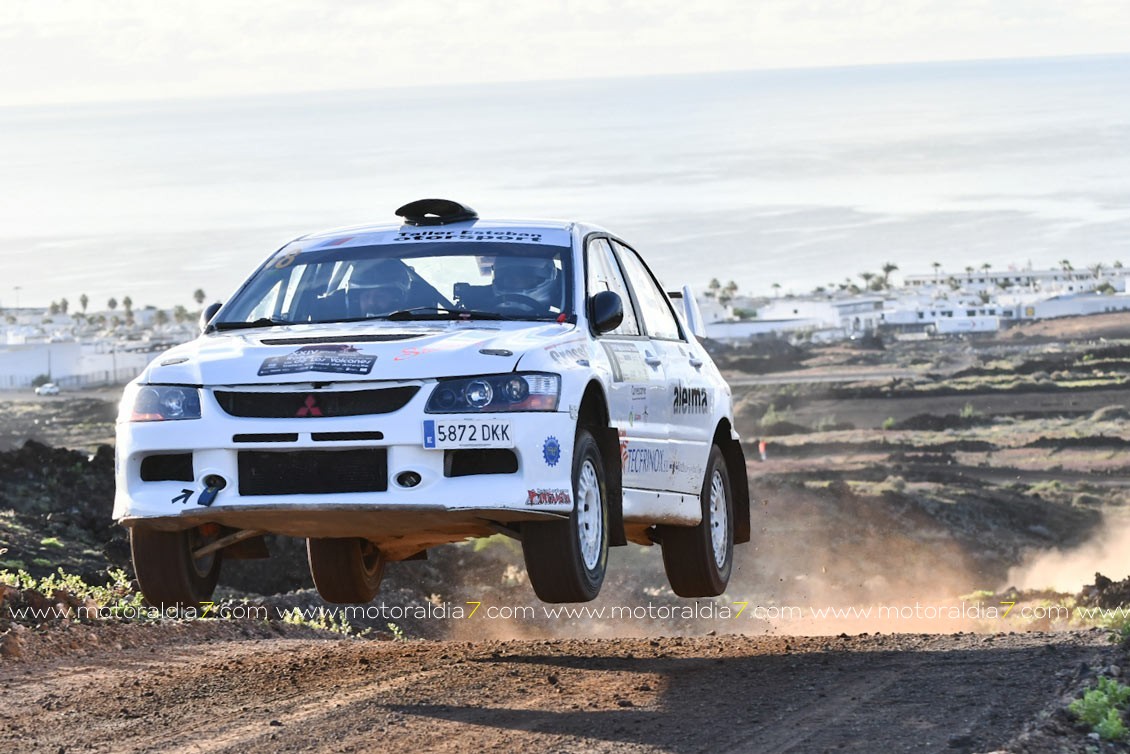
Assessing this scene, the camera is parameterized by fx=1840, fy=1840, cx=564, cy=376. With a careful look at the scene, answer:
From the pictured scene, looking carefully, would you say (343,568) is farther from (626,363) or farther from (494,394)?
(494,394)

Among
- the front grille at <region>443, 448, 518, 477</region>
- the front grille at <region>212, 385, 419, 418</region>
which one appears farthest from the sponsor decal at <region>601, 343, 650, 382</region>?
the front grille at <region>212, 385, 419, 418</region>

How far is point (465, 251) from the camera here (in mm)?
9359

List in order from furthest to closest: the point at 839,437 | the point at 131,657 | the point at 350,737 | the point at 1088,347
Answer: the point at 1088,347, the point at 839,437, the point at 131,657, the point at 350,737

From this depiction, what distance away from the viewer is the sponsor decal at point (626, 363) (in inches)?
357

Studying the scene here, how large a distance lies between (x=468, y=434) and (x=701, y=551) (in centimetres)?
310

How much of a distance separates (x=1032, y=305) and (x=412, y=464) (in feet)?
565

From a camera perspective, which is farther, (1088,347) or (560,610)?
(1088,347)

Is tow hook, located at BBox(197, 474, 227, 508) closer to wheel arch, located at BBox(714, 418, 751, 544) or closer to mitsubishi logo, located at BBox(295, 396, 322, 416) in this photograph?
A: mitsubishi logo, located at BBox(295, 396, 322, 416)

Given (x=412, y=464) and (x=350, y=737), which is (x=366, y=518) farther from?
(x=350, y=737)

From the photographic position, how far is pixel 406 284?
9.24 m

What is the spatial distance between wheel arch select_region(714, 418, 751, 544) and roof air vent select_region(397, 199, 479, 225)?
238 centimetres

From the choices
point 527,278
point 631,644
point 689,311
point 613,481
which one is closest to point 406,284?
point 527,278

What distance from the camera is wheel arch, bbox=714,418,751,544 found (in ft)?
37.2

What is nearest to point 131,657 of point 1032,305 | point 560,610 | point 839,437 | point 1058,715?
point 1058,715
